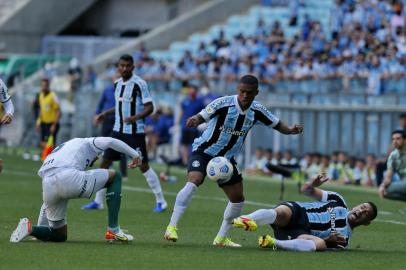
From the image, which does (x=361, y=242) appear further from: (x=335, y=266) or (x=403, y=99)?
(x=403, y=99)

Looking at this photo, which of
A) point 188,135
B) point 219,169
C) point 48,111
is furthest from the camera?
point 188,135

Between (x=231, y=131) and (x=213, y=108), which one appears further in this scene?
(x=231, y=131)

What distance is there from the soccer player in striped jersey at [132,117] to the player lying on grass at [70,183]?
478 centimetres

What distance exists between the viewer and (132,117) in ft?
60.4

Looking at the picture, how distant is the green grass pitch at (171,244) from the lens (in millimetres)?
12109

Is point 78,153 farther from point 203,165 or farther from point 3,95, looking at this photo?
point 3,95

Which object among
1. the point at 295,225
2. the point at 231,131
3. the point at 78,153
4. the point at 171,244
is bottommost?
the point at 171,244

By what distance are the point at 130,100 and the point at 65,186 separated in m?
5.60

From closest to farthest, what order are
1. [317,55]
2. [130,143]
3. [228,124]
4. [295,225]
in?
[295,225] → [228,124] → [130,143] → [317,55]

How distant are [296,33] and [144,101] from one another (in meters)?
21.4

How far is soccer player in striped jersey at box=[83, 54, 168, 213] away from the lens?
18.5m

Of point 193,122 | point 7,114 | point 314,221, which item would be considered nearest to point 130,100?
point 7,114

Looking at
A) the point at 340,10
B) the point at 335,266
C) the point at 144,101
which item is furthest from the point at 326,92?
the point at 335,266

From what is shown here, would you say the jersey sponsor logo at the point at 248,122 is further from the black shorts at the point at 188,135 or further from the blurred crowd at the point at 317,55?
the black shorts at the point at 188,135
